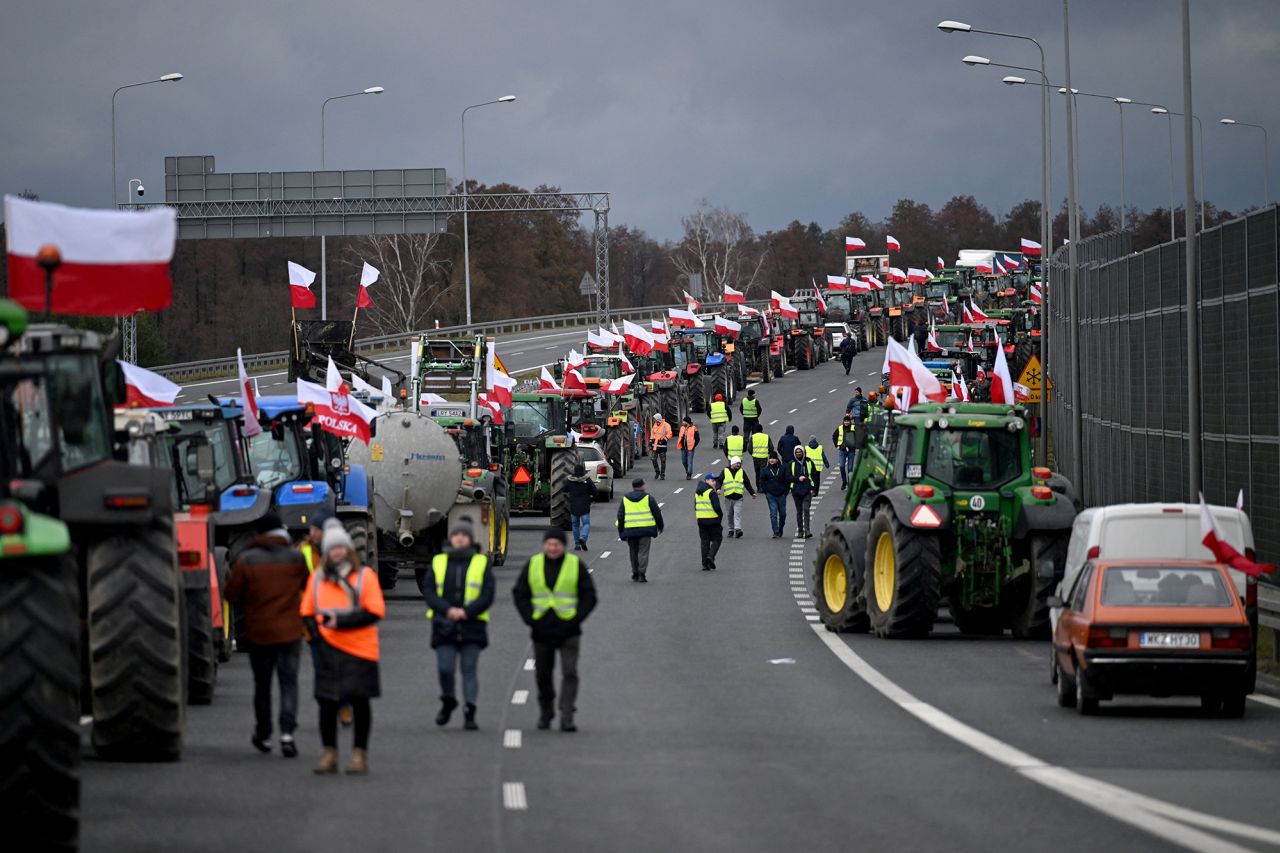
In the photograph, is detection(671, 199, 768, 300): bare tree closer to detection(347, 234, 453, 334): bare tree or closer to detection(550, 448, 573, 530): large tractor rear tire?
detection(347, 234, 453, 334): bare tree

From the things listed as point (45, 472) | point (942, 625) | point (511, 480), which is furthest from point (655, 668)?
point (511, 480)

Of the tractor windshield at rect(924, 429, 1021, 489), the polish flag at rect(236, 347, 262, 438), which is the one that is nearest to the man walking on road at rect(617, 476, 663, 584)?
the tractor windshield at rect(924, 429, 1021, 489)

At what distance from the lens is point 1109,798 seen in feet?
41.7

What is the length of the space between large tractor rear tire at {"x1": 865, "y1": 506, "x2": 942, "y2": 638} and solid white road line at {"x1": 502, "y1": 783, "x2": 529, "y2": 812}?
10.8m

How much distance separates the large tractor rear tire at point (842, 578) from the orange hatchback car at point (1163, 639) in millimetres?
7091

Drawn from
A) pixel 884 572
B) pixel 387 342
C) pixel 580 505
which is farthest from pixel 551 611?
pixel 387 342

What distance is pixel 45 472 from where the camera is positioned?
38.9 feet

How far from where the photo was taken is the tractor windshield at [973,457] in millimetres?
24672

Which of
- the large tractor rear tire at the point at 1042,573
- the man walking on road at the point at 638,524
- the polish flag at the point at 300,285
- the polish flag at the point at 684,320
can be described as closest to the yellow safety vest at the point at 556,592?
the large tractor rear tire at the point at 1042,573

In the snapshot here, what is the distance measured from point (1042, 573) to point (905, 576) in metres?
1.59

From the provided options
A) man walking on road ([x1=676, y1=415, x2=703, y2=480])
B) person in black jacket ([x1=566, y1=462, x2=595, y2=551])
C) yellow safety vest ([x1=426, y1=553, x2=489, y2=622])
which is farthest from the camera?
man walking on road ([x1=676, y1=415, x2=703, y2=480])

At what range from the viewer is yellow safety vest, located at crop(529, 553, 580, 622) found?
650 inches

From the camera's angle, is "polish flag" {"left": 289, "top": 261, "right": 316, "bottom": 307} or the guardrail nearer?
"polish flag" {"left": 289, "top": 261, "right": 316, "bottom": 307}

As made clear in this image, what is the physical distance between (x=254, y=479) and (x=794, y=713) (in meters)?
8.05
